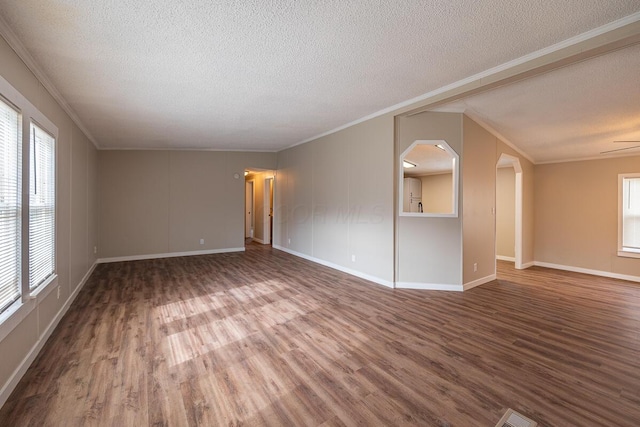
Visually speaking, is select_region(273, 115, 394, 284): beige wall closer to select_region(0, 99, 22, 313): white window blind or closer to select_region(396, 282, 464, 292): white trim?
select_region(396, 282, 464, 292): white trim

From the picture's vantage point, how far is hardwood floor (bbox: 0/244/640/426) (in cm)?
171

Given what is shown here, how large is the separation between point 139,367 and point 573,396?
313 cm

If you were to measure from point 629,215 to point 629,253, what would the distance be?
28.7 inches

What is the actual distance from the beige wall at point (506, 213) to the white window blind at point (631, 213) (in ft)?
5.76

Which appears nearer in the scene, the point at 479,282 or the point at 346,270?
the point at 479,282

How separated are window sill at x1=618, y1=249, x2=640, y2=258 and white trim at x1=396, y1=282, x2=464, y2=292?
3.84 m

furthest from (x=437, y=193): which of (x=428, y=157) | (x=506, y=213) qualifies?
(x=428, y=157)

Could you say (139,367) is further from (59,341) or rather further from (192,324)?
(59,341)

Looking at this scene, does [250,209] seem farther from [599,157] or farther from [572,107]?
[599,157]

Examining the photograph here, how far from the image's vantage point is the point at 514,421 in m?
1.64

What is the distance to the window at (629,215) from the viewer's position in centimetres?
521

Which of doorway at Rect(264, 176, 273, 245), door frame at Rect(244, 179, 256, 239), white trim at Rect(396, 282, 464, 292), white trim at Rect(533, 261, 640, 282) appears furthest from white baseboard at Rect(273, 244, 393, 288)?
white trim at Rect(533, 261, 640, 282)

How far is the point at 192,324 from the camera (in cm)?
293

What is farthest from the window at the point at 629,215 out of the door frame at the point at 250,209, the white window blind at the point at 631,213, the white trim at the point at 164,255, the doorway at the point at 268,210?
the door frame at the point at 250,209
